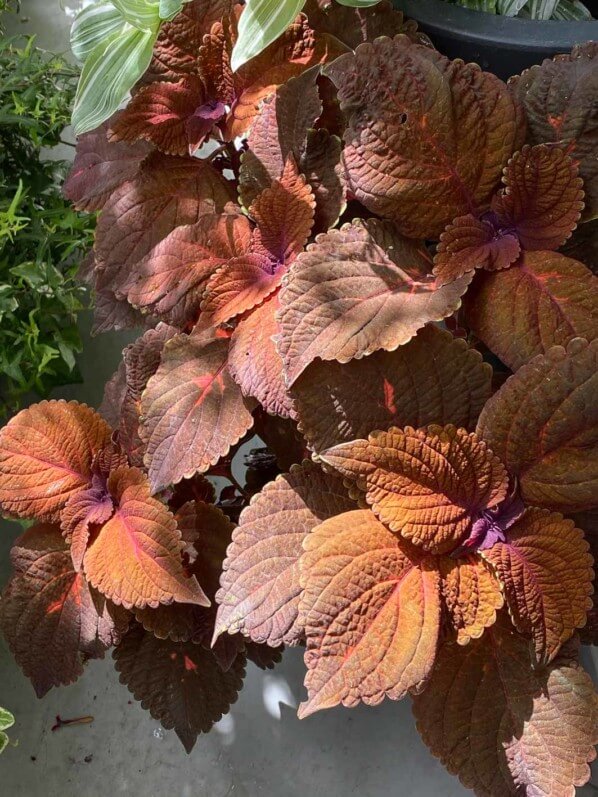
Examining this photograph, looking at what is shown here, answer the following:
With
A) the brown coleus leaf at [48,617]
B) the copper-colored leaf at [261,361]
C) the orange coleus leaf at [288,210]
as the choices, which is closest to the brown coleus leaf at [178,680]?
the brown coleus leaf at [48,617]

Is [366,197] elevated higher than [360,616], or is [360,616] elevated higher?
[366,197]

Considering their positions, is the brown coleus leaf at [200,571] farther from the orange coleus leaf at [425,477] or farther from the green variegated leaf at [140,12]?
the green variegated leaf at [140,12]

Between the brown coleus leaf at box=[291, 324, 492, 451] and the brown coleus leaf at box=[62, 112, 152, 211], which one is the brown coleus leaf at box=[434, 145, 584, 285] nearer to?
the brown coleus leaf at box=[291, 324, 492, 451]

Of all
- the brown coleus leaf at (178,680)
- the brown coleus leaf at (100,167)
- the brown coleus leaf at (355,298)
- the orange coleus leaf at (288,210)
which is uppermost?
the brown coleus leaf at (100,167)

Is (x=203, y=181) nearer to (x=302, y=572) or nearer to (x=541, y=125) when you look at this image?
(x=541, y=125)

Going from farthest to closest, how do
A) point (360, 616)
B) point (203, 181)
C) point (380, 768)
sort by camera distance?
point (380, 768) < point (203, 181) < point (360, 616)

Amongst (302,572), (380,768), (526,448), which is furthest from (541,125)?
(380,768)

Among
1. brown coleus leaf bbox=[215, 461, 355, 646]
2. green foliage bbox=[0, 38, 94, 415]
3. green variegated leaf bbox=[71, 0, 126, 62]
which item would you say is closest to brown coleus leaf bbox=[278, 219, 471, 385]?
brown coleus leaf bbox=[215, 461, 355, 646]

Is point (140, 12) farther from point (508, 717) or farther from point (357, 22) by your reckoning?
point (508, 717)

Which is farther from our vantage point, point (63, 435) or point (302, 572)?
point (63, 435)
